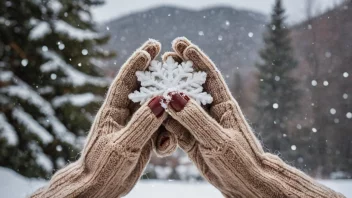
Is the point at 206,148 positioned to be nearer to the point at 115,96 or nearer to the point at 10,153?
the point at 115,96

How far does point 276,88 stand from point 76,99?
144cm

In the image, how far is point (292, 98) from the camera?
279 centimetres

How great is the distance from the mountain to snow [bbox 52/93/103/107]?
0.24m

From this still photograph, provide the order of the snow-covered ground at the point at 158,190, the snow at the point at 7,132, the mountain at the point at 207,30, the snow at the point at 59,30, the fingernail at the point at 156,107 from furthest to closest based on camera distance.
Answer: the mountain at the point at 207,30 → the snow at the point at 59,30 → the snow at the point at 7,132 → the snow-covered ground at the point at 158,190 → the fingernail at the point at 156,107

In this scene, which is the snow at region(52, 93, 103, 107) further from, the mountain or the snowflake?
the snowflake

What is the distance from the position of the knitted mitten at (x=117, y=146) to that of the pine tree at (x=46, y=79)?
1.59 metres

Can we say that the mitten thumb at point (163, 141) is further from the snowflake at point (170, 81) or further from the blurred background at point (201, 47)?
the blurred background at point (201, 47)

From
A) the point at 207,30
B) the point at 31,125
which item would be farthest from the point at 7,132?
the point at 207,30

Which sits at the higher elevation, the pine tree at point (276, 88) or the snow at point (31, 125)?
the pine tree at point (276, 88)

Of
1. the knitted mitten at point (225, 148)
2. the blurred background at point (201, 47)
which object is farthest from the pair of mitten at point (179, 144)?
the blurred background at point (201, 47)

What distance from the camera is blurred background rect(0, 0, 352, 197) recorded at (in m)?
2.31

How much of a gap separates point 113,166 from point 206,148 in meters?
0.17

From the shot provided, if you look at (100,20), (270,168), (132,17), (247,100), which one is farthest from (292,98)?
(270,168)

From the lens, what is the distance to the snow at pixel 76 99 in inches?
94.0
